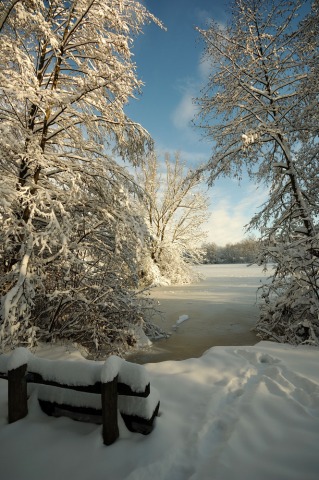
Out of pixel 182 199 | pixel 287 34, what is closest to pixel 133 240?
pixel 287 34

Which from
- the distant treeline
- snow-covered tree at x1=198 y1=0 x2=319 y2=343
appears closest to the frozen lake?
snow-covered tree at x1=198 y1=0 x2=319 y2=343

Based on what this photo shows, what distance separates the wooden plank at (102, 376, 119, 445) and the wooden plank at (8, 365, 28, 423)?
3.15 ft

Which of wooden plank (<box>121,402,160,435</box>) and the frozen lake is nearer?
wooden plank (<box>121,402,160,435</box>)

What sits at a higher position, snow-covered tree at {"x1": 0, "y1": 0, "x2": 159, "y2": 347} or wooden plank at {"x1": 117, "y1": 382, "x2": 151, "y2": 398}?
snow-covered tree at {"x1": 0, "y1": 0, "x2": 159, "y2": 347}

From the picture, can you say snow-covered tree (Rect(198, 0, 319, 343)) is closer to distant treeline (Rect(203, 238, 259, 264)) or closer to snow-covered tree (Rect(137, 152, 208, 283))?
snow-covered tree (Rect(137, 152, 208, 283))

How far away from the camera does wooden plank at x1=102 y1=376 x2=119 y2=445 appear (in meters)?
2.20

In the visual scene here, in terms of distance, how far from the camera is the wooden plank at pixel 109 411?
2195 mm

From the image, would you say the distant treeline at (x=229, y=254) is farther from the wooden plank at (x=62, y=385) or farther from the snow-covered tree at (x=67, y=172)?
the wooden plank at (x=62, y=385)

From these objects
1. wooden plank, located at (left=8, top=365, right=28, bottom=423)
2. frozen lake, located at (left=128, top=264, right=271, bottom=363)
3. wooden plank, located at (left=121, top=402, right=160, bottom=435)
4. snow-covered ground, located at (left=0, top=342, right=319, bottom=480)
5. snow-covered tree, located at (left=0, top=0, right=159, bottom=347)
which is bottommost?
frozen lake, located at (left=128, top=264, right=271, bottom=363)

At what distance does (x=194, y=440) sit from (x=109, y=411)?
0.82 metres

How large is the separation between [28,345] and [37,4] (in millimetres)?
6451

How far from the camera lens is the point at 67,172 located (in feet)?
17.2

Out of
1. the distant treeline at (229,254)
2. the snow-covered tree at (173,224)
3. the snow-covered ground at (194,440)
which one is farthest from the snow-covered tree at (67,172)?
the distant treeline at (229,254)

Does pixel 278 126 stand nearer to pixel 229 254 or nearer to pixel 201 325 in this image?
pixel 201 325
